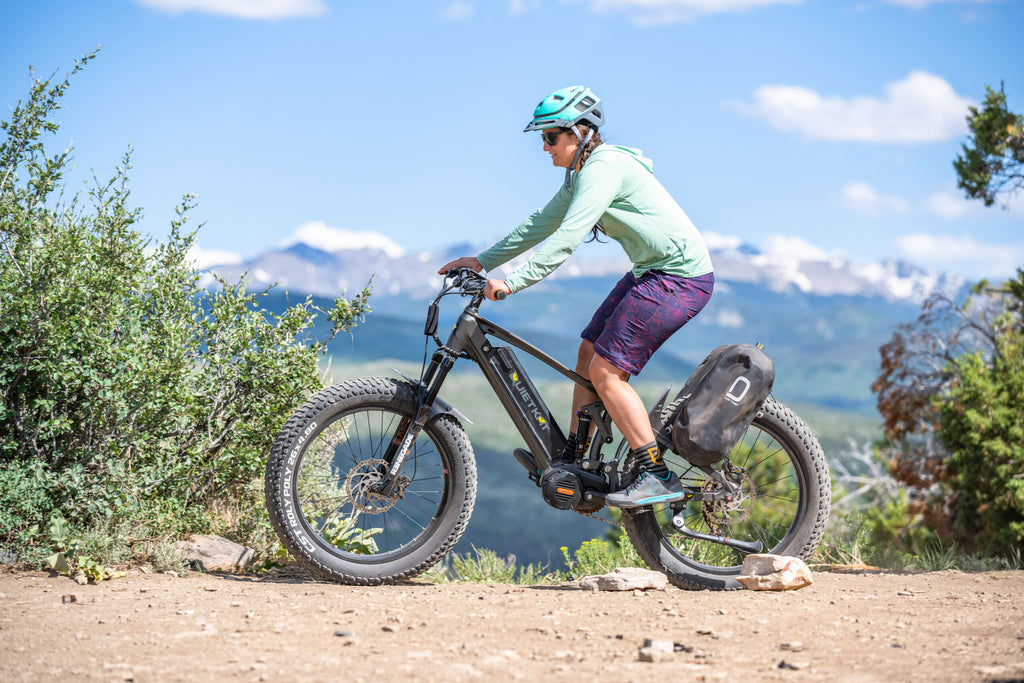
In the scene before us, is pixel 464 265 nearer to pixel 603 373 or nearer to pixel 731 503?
pixel 603 373

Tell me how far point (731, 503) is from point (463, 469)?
1503mm

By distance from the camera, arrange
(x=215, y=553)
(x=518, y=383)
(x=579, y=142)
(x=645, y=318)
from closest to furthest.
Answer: (x=645, y=318)
(x=579, y=142)
(x=518, y=383)
(x=215, y=553)

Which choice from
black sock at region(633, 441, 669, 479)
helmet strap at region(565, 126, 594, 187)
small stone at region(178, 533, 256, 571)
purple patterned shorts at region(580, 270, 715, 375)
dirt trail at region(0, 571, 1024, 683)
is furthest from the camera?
small stone at region(178, 533, 256, 571)

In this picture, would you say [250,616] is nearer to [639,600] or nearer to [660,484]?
[639,600]

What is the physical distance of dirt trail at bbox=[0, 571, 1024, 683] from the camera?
10.7 ft

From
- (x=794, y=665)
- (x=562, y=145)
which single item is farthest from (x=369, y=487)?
(x=794, y=665)

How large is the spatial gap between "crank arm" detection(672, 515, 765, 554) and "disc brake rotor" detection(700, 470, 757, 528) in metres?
0.08

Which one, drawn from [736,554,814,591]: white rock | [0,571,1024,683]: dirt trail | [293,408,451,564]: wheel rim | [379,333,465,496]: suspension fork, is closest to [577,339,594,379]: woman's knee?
[379,333,465,496]: suspension fork


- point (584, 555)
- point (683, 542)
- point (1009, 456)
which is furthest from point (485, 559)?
point (1009, 456)

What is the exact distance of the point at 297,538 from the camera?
15.4 feet

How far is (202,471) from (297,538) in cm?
142

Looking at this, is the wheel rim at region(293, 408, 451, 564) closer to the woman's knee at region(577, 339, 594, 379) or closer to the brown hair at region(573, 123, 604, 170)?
the woman's knee at region(577, 339, 594, 379)

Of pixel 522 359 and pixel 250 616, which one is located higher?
pixel 522 359

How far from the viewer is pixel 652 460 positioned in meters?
4.75
